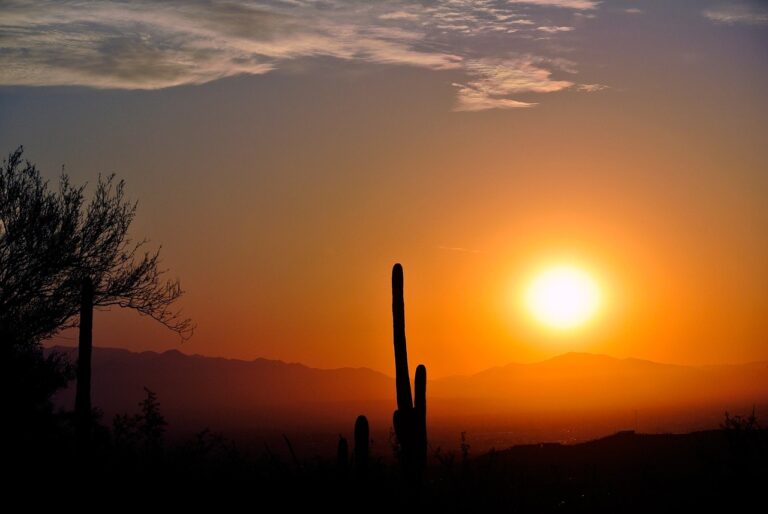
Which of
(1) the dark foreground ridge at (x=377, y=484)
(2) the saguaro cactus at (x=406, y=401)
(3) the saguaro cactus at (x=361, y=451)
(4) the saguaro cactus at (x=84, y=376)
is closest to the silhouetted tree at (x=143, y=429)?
(1) the dark foreground ridge at (x=377, y=484)

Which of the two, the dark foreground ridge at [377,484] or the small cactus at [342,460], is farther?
the small cactus at [342,460]

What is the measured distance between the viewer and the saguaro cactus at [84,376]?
56.2ft

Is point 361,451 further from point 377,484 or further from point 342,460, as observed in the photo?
point 377,484

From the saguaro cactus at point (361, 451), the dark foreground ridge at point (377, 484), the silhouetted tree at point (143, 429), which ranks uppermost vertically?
the silhouetted tree at point (143, 429)

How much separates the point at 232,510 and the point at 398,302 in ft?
21.2

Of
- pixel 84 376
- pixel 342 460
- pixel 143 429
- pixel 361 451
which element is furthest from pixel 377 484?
pixel 84 376

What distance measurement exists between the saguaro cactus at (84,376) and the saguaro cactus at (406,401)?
5.50m

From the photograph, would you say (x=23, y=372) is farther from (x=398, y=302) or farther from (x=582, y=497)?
(x=582, y=497)

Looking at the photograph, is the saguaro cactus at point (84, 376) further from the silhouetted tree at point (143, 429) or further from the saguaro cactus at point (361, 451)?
the saguaro cactus at point (361, 451)

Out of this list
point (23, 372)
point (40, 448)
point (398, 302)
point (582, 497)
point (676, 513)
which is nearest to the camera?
point (676, 513)

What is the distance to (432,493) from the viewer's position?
1444 cm

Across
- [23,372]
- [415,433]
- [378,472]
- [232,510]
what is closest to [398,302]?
[415,433]

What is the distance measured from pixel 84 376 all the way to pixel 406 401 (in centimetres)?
593

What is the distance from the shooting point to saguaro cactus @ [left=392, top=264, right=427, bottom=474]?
56.1 ft
